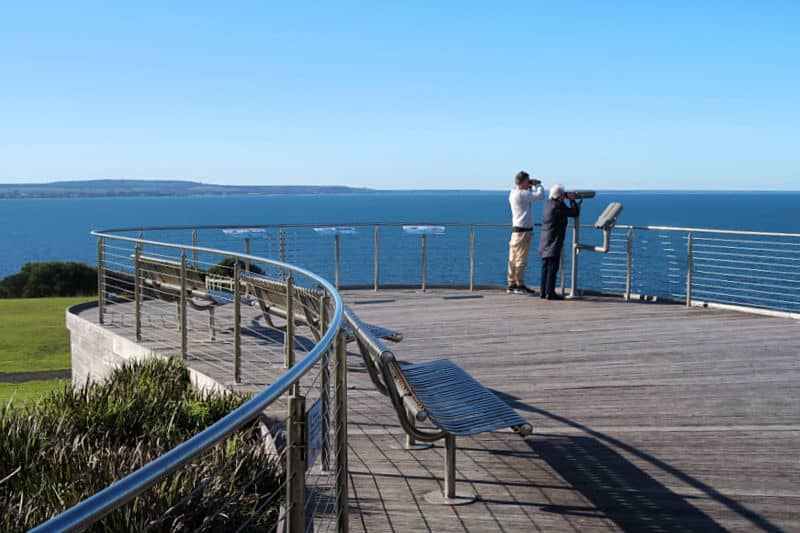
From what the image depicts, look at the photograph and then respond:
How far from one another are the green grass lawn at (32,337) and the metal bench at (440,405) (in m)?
8.32

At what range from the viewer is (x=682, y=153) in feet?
188

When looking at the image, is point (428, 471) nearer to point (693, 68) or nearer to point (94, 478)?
point (94, 478)

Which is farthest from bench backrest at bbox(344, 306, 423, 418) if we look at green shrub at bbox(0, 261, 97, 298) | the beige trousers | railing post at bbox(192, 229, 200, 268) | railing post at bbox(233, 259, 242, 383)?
green shrub at bbox(0, 261, 97, 298)

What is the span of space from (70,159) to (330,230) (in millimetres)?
67236

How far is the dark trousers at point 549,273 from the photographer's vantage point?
32.4ft

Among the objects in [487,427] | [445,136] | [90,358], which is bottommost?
[90,358]

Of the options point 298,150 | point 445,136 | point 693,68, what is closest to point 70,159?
point 298,150

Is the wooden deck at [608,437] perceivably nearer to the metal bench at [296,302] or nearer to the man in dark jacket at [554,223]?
the metal bench at [296,302]

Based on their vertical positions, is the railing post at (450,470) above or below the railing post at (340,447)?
below

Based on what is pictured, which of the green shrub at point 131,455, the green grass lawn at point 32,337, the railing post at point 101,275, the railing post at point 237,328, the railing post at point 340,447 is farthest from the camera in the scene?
the green grass lawn at point 32,337

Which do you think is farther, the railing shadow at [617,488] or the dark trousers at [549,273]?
the dark trousers at [549,273]

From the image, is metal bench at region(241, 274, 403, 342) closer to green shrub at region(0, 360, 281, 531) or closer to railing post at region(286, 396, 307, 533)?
green shrub at region(0, 360, 281, 531)

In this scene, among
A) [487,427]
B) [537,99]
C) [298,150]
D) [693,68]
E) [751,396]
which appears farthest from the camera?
[298,150]

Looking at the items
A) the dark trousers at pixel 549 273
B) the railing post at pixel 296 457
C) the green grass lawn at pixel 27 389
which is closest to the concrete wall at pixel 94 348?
the green grass lawn at pixel 27 389
